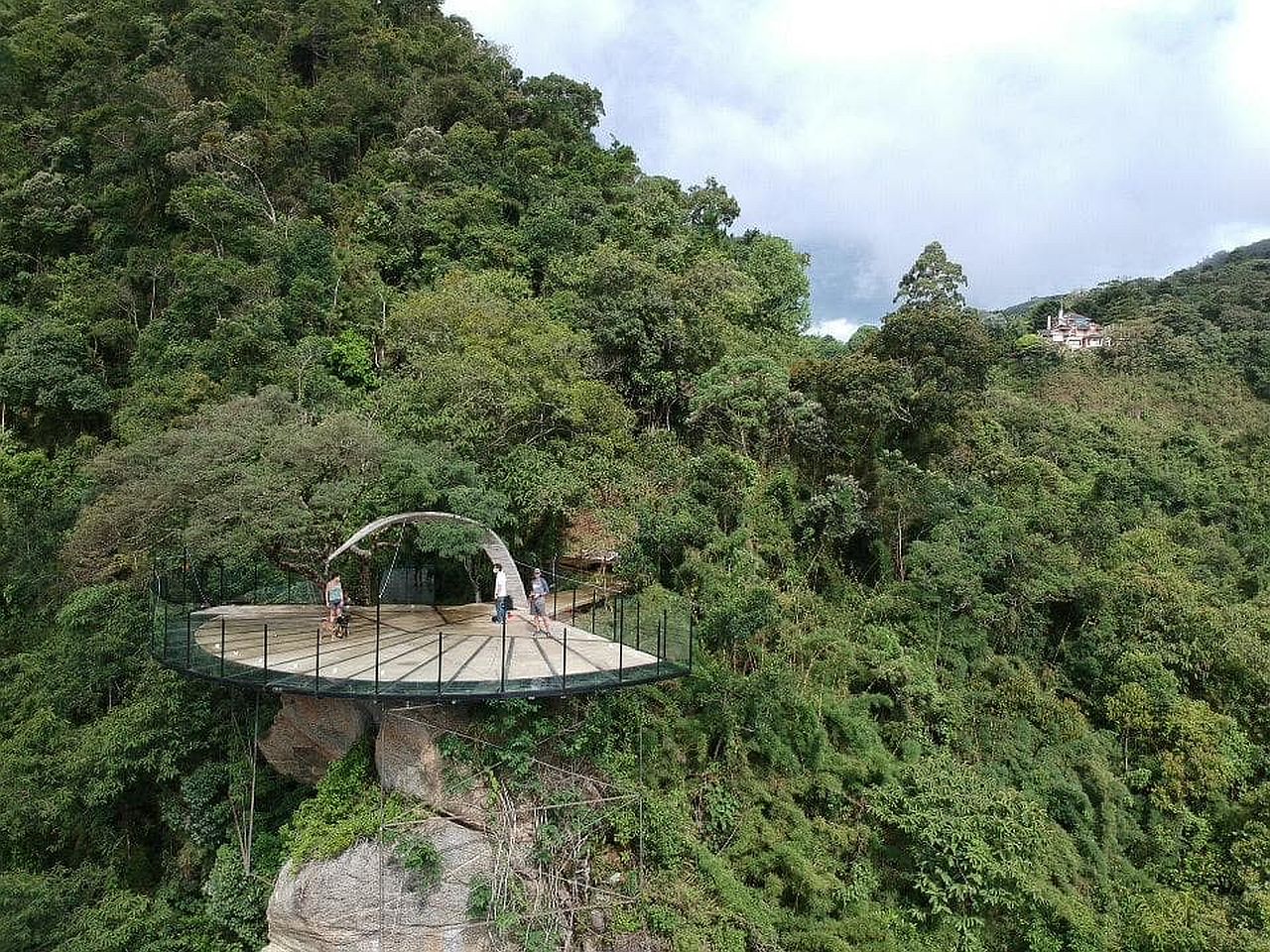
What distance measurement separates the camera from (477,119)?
34938 mm

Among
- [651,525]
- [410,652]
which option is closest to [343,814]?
[410,652]

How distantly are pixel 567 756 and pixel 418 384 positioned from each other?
9.72 meters

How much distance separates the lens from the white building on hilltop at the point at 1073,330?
4603cm

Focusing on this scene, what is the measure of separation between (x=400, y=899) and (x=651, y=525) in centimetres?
895

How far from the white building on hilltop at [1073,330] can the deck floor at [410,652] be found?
142ft

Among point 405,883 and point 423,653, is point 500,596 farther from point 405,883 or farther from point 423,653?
point 405,883

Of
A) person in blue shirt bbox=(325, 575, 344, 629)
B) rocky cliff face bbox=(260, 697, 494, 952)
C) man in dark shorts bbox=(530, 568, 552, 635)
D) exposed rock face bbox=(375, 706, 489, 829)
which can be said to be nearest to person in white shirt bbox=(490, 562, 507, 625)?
man in dark shorts bbox=(530, 568, 552, 635)

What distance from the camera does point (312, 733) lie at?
13328 mm

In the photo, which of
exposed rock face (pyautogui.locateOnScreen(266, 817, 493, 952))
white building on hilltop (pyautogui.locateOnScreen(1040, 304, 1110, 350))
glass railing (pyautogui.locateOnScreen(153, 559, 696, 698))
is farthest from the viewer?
white building on hilltop (pyautogui.locateOnScreen(1040, 304, 1110, 350))

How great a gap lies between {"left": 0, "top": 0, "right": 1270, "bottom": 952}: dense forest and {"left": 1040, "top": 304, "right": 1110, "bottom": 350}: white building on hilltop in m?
→ 13.6

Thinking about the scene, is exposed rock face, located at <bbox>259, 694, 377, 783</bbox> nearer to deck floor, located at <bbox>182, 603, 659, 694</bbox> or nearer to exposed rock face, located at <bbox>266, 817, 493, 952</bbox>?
deck floor, located at <bbox>182, 603, 659, 694</bbox>

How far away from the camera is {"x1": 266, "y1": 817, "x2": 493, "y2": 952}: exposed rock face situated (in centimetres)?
1098

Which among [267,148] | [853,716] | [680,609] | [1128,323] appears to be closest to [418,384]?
[680,609]

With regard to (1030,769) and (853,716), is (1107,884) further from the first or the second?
(853,716)
